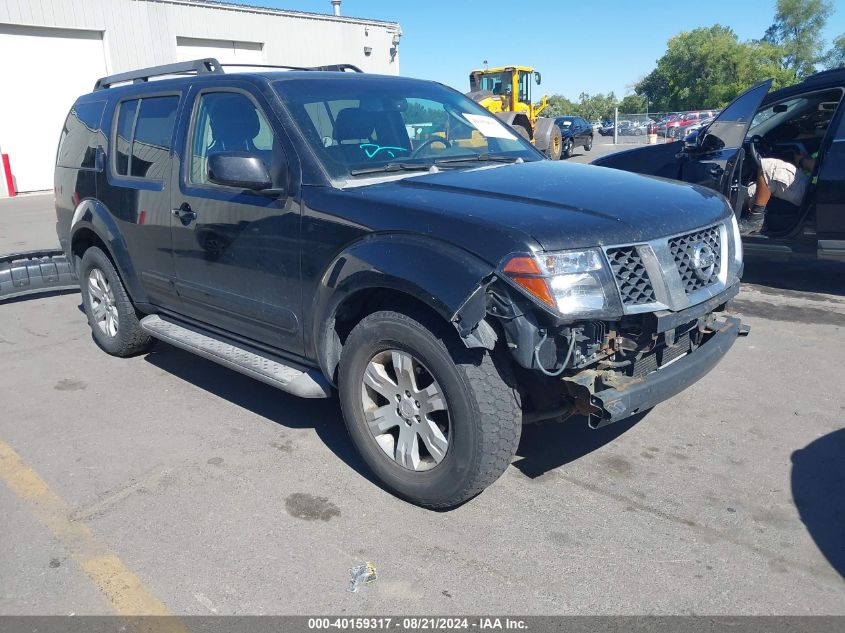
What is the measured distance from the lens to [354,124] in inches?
153

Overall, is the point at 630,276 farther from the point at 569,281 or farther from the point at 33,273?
the point at 33,273

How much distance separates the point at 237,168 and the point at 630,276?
1941 mm

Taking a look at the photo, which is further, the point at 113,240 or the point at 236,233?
the point at 113,240

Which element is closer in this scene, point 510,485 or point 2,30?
point 510,485

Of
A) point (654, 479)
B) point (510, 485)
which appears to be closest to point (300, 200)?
point (510, 485)

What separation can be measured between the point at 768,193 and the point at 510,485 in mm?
5097

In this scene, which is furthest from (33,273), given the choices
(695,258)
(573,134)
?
(573,134)

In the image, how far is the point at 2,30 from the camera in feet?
60.1

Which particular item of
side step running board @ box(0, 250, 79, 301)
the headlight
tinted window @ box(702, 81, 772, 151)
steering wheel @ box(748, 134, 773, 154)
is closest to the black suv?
the headlight

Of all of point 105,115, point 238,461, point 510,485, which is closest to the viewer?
point 510,485

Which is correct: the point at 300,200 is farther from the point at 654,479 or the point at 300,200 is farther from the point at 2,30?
the point at 2,30

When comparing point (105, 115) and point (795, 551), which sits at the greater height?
point (105, 115)

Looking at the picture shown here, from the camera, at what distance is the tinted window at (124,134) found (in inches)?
193

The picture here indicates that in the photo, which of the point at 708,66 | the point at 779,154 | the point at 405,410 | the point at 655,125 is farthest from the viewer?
the point at 708,66
